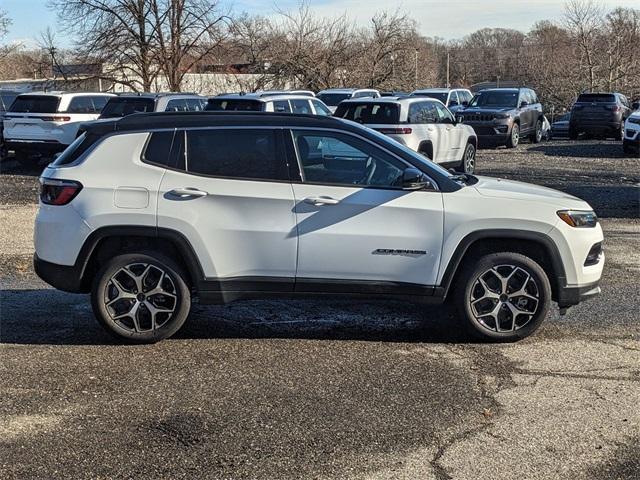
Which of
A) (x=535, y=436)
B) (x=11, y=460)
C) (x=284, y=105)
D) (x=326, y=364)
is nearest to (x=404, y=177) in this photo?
(x=326, y=364)

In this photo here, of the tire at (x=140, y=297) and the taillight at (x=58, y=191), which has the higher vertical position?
the taillight at (x=58, y=191)

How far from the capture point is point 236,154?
609 centimetres

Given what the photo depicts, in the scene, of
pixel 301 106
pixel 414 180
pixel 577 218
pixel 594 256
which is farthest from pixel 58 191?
pixel 301 106

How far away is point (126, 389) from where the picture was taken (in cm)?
512

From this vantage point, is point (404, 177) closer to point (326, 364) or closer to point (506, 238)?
point (506, 238)

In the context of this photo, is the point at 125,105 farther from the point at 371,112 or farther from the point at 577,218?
the point at 577,218

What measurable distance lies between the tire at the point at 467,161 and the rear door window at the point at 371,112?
238 cm

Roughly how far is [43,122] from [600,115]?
1803 centimetres

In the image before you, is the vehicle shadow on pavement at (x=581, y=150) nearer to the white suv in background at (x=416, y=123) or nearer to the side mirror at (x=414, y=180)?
the white suv in background at (x=416, y=123)

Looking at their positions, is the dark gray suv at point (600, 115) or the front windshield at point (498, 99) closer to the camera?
the front windshield at point (498, 99)

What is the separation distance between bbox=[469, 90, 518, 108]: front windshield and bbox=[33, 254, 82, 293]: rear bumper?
21.0m

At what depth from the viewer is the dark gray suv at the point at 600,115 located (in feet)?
87.4

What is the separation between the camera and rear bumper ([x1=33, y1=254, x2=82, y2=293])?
598cm

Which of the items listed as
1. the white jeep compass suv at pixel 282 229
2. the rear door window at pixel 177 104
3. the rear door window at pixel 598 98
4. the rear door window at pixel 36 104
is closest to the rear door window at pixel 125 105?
the rear door window at pixel 177 104
